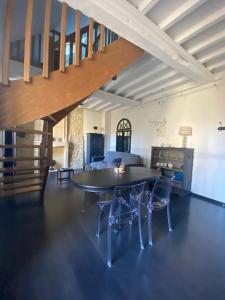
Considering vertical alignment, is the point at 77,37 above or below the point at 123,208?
above

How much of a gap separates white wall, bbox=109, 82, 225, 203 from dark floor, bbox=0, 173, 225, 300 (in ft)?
3.70

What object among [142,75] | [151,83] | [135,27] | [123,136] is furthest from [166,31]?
[123,136]

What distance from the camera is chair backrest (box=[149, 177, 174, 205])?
2.41 m

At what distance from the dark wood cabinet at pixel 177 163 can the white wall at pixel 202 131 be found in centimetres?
17

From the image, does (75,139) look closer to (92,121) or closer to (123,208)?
(92,121)

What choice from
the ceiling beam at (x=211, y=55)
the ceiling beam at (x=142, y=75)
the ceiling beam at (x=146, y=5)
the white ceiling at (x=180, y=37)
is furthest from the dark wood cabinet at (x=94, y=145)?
the ceiling beam at (x=146, y=5)

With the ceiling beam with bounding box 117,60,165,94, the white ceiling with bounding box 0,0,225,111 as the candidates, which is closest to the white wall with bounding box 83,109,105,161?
the ceiling beam with bounding box 117,60,165,94

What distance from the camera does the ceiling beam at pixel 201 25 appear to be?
207 cm

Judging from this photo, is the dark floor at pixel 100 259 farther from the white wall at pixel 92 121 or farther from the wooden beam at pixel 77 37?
the white wall at pixel 92 121

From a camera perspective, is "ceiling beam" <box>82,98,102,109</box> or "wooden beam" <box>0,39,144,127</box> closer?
"wooden beam" <box>0,39,144,127</box>

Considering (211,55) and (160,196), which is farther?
(211,55)

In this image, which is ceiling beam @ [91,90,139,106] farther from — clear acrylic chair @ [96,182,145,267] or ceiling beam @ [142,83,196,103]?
clear acrylic chair @ [96,182,145,267]

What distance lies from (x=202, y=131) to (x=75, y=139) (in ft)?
16.5

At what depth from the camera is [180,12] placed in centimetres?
206
